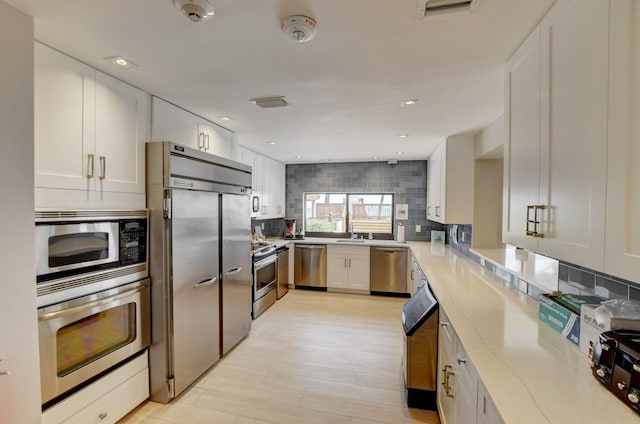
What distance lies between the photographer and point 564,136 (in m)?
1.05

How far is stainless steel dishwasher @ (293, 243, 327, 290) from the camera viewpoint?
4855mm

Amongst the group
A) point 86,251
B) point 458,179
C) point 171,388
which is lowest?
point 171,388

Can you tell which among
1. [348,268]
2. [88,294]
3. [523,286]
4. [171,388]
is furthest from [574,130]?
[348,268]

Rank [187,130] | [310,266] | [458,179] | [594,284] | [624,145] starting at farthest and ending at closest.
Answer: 1. [310,266]
2. [458,179]
3. [187,130]
4. [594,284]
5. [624,145]

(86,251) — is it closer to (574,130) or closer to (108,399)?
(108,399)

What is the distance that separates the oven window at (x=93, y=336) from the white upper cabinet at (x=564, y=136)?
2421 millimetres

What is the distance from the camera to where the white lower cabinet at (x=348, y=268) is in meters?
4.70

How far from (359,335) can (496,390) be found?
2.39m

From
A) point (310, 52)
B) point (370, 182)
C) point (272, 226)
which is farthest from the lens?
point (272, 226)

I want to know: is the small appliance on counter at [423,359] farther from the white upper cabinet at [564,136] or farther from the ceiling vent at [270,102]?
the ceiling vent at [270,102]

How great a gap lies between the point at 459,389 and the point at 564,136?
1.28m

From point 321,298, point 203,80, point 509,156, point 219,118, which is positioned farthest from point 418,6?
point 321,298

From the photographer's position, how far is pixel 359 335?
3209 millimetres

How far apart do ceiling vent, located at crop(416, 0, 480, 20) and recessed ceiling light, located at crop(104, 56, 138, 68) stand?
160 centimetres
